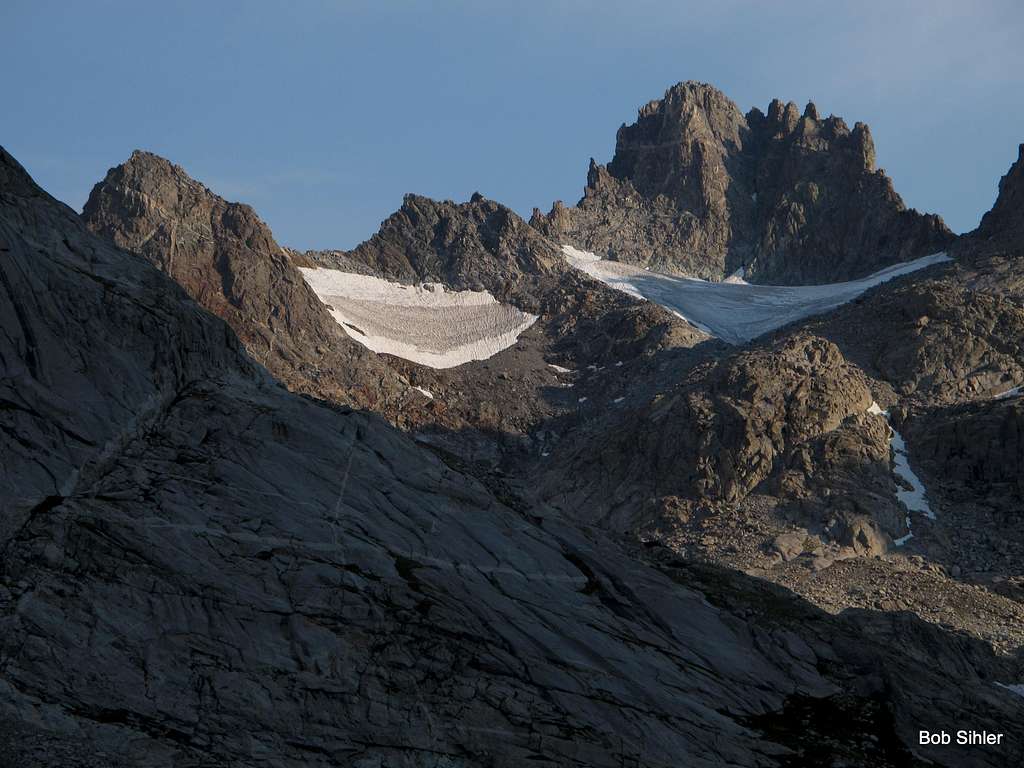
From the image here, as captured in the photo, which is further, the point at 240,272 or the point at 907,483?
the point at 240,272

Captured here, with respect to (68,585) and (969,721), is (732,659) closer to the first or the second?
(969,721)

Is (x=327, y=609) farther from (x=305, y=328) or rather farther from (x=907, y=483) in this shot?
(x=305, y=328)

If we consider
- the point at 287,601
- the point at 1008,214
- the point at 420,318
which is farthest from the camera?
the point at 420,318

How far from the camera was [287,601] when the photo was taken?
42.9m

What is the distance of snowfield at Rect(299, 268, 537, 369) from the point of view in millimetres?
172875

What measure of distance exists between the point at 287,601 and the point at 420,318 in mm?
142757

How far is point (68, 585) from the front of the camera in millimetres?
39375

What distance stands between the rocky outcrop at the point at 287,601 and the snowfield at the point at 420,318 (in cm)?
11376

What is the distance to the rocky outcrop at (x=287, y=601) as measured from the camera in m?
38.4

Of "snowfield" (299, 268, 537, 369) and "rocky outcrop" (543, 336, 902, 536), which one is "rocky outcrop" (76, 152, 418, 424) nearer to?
"snowfield" (299, 268, 537, 369)

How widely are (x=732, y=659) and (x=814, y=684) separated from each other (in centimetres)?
344

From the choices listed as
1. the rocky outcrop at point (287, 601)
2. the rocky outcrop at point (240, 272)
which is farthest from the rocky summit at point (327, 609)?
the rocky outcrop at point (240, 272)

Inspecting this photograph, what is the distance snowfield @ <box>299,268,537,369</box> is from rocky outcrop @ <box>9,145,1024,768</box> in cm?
11376

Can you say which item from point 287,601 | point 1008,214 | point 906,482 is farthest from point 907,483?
point 287,601
